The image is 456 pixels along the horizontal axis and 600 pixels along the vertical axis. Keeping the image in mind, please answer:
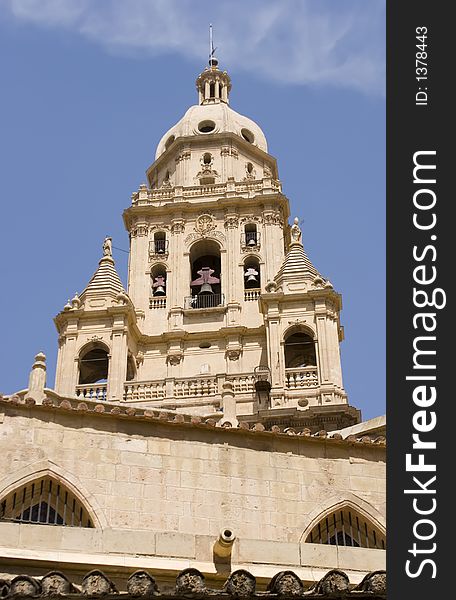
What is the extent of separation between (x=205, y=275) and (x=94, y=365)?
6.79 metres

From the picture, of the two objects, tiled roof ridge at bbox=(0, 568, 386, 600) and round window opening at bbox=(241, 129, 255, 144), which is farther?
round window opening at bbox=(241, 129, 255, 144)

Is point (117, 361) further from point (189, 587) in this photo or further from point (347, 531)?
point (189, 587)

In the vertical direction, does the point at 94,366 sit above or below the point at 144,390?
above

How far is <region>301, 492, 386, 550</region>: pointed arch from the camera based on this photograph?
57.0 ft

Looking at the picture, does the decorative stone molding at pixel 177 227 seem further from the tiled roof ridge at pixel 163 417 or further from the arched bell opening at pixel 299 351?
the tiled roof ridge at pixel 163 417

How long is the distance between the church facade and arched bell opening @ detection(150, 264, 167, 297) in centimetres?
7

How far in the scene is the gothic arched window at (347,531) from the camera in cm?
1738

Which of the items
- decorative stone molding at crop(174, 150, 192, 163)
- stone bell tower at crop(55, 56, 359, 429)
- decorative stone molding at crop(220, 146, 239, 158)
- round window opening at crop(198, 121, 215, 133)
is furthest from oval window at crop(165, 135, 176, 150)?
decorative stone molding at crop(220, 146, 239, 158)

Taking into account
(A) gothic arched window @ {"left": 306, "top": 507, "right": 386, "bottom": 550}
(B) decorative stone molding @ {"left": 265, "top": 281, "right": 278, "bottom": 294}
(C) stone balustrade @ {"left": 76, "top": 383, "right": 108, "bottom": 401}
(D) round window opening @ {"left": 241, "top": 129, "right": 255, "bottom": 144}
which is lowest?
(A) gothic arched window @ {"left": 306, "top": 507, "right": 386, "bottom": 550}

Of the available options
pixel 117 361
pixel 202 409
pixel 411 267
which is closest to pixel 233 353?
pixel 117 361

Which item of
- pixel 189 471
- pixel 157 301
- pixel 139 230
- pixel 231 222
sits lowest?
pixel 189 471

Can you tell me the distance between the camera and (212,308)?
43.6 meters

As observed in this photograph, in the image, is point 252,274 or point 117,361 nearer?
point 117,361

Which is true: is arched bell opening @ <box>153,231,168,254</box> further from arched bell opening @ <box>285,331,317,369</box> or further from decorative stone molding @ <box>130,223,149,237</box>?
arched bell opening @ <box>285,331,317,369</box>
